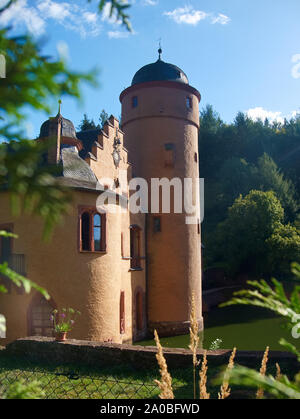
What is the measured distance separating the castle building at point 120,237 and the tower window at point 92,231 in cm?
4

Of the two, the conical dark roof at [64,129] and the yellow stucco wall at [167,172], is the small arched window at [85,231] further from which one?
the yellow stucco wall at [167,172]

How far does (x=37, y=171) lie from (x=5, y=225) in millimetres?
13534

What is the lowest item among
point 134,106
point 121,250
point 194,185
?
point 121,250

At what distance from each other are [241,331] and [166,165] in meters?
9.89

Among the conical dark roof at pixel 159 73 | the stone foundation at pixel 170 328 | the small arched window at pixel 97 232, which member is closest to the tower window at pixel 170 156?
the conical dark roof at pixel 159 73

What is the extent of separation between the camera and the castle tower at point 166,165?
67.9 ft

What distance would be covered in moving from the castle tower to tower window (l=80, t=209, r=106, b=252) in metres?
6.04

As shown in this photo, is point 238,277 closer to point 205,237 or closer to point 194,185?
point 205,237

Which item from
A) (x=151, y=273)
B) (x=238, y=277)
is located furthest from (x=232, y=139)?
(x=151, y=273)

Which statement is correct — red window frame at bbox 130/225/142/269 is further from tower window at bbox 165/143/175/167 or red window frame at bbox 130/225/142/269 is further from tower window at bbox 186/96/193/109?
tower window at bbox 186/96/193/109

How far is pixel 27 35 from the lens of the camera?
72.3 inches

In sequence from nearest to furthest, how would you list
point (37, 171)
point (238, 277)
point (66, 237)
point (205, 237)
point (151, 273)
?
point (37, 171), point (66, 237), point (151, 273), point (238, 277), point (205, 237)

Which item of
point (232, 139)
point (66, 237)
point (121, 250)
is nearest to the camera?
point (66, 237)

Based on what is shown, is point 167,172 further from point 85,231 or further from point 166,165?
point 85,231
